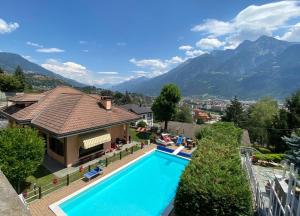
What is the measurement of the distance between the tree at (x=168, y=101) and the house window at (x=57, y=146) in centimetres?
1814

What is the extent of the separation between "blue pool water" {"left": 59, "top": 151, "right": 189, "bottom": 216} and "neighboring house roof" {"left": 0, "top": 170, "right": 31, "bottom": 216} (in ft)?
33.4

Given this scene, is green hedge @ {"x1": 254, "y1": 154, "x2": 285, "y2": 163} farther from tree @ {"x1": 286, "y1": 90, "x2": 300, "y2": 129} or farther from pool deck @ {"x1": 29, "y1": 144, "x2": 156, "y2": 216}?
pool deck @ {"x1": 29, "y1": 144, "x2": 156, "y2": 216}

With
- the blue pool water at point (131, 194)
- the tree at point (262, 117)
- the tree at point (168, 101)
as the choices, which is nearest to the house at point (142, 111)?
the tree at point (168, 101)

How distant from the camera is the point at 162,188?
15.2 m

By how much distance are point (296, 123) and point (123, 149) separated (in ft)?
89.0

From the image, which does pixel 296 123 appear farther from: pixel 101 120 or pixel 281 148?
pixel 101 120

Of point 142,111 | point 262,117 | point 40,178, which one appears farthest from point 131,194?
point 142,111

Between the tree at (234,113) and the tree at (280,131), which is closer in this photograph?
the tree at (280,131)

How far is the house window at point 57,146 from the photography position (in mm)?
18062

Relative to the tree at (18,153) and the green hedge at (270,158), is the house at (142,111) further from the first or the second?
the tree at (18,153)

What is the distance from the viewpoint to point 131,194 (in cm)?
→ 1411

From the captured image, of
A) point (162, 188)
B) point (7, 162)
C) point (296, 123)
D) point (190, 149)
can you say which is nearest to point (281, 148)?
point (296, 123)

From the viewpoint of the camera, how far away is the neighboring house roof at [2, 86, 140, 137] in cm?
1769

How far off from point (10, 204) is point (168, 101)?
3022 cm
